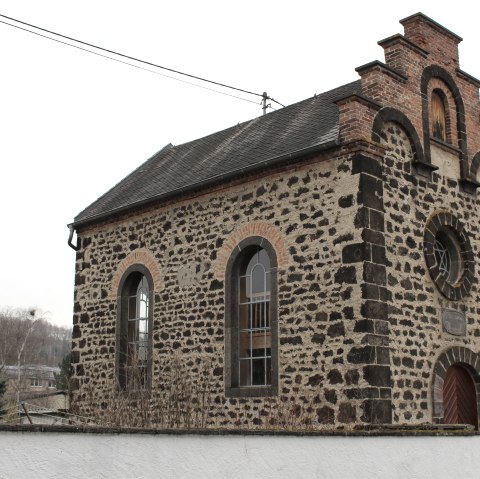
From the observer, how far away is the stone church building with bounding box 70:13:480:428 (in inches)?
492

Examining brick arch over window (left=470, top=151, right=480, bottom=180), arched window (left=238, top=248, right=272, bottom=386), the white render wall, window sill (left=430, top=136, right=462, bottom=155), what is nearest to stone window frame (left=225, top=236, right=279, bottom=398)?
arched window (left=238, top=248, right=272, bottom=386)

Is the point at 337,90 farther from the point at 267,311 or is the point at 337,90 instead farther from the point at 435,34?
the point at 267,311

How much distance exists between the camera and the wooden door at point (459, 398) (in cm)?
1373

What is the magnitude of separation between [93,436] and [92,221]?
12449 millimetres

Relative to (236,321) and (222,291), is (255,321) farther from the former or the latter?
(222,291)

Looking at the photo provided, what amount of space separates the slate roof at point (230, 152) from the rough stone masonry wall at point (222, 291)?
369 mm

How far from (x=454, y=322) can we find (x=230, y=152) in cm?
617

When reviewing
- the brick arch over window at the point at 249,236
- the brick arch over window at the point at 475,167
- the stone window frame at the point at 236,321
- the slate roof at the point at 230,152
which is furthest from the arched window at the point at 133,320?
the brick arch over window at the point at 475,167

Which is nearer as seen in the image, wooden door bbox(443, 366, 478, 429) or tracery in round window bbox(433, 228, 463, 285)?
wooden door bbox(443, 366, 478, 429)

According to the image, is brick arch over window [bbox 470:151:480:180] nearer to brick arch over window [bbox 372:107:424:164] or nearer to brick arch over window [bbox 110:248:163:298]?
brick arch over window [bbox 372:107:424:164]

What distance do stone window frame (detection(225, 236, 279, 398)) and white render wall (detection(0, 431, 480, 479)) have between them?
4.05 m

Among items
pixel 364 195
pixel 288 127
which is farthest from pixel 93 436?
pixel 288 127

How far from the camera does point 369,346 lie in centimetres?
1198

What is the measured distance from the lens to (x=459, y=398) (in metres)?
14.0
